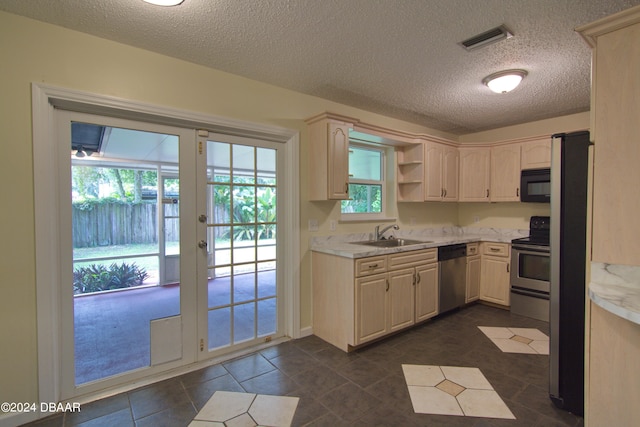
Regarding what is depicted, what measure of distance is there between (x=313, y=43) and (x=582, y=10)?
1.63 metres

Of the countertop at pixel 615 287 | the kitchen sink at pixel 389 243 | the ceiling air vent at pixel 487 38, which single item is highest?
the ceiling air vent at pixel 487 38

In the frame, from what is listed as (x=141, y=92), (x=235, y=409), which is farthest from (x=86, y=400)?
(x=141, y=92)

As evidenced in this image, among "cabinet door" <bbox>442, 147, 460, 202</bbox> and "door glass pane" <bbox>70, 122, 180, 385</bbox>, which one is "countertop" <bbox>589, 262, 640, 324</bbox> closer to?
"door glass pane" <bbox>70, 122, 180, 385</bbox>

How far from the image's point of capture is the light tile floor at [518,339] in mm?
2775

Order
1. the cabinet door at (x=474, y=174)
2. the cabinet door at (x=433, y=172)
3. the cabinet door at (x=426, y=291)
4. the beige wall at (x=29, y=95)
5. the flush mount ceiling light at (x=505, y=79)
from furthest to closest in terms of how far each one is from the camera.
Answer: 1. the cabinet door at (x=474, y=174)
2. the cabinet door at (x=433, y=172)
3. the cabinet door at (x=426, y=291)
4. the flush mount ceiling light at (x=505, y=79)
5. the beige wall at (x=29, y=95)

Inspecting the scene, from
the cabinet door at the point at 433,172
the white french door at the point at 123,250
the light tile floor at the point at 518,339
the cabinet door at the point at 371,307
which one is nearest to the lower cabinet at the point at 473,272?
the light tile floor at the point at 518,339

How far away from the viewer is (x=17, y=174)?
72.9 inches

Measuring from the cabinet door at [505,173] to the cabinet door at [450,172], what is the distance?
1.55 feet

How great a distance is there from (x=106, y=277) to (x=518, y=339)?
12.1 ft

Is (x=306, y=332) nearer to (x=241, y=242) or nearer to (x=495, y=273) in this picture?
(x=241, y=242)

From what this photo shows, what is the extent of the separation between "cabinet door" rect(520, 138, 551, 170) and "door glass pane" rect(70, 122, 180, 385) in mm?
4120

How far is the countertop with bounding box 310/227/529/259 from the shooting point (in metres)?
2.82

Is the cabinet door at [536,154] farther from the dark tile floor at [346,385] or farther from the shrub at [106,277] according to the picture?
the shrub at [106,277]

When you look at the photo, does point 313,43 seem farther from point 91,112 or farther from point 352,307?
point 352,307
